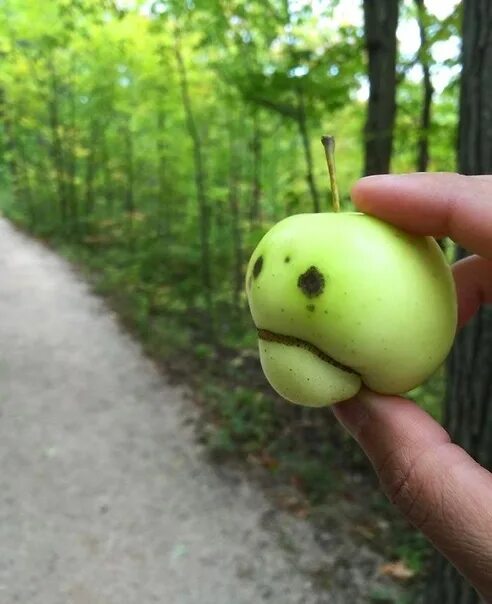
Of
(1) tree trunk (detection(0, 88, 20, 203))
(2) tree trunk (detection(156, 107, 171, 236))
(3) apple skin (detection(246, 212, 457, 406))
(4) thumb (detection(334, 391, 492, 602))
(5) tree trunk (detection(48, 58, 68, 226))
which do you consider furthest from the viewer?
(1) tree trunk (detection(0, 88, 20, 203))

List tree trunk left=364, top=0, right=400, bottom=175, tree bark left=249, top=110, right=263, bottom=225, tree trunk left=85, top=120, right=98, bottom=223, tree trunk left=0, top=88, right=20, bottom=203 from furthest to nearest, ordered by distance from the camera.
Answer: tree trunk left=0, top=88, right=20, bottom=203 < tree trunk left=85, top=120, right=98, bottom=223 < tree bark left=249, top=110, right=263, bottom=225 < tree trunk left=364, top=0, right=400, bottom=175

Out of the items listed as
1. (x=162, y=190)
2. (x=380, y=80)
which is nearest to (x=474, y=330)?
(x=380, y=80)

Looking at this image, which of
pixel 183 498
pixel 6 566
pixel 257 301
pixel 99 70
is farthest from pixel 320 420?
pixel 99 70

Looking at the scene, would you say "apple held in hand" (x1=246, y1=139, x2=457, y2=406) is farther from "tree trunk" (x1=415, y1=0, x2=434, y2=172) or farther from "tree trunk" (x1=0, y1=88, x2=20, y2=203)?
"tree trunk" (x1=0, y1=88, x2=20, y2=203)

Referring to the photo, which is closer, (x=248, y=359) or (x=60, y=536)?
(x=60, y=536)

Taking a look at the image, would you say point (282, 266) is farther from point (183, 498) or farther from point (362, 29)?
point (183, 498)

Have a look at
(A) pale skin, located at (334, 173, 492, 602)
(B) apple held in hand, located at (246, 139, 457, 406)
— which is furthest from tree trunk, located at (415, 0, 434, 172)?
(B) apple held in hand, located at (246, 139, 457, 406)
